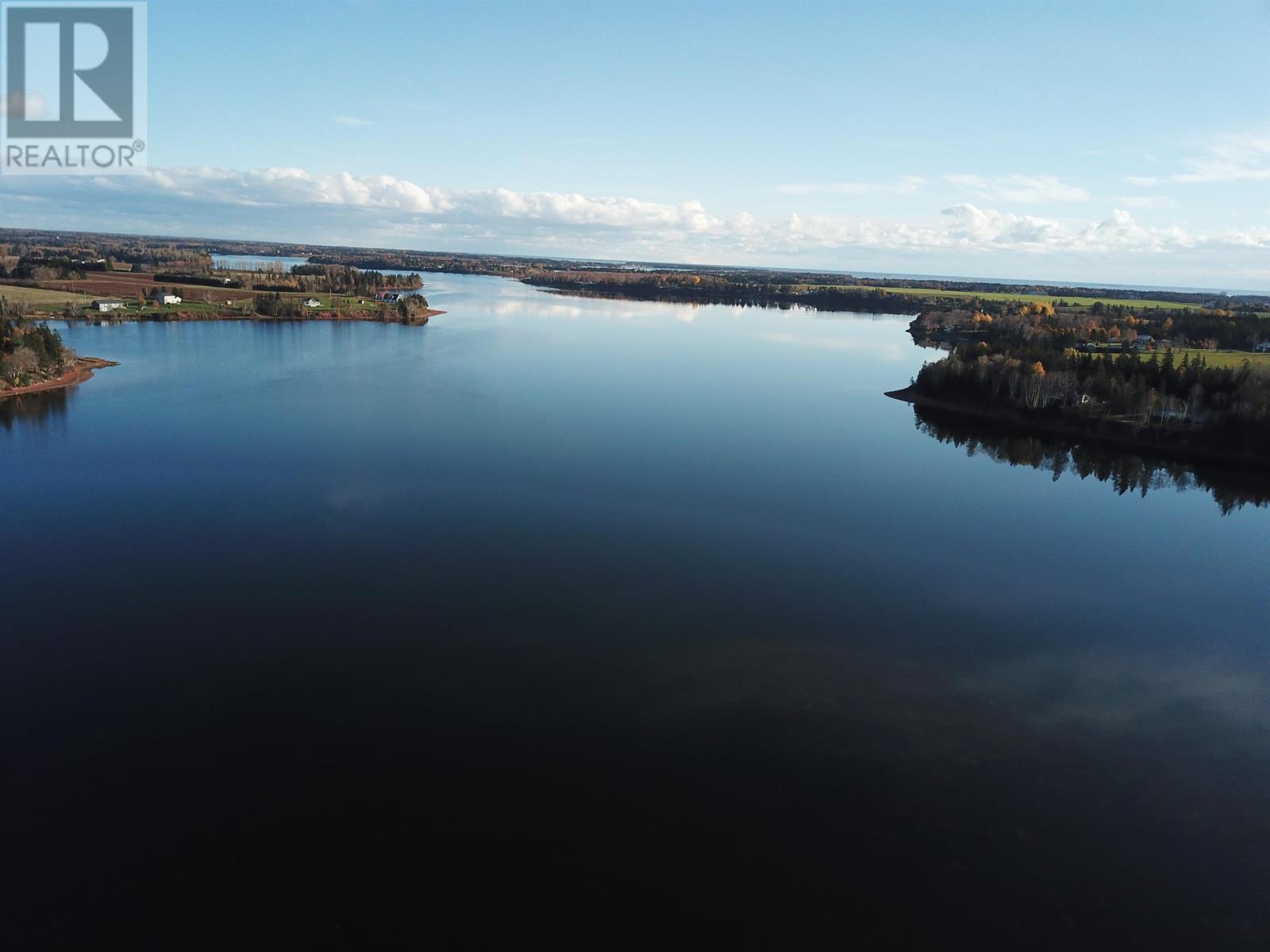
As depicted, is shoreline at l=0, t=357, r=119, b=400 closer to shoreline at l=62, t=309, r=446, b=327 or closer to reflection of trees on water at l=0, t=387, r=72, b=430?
reflection of trees on water at l=0, t=387, r=72, b=430

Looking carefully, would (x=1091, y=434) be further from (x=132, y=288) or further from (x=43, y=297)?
(x=132, y=288)

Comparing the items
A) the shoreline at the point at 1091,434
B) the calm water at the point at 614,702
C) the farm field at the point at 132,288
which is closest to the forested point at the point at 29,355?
the calm water at the point at 614,702

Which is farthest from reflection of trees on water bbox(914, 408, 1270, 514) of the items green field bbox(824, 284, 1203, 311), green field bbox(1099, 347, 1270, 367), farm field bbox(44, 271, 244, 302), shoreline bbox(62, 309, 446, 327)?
farm field bbox(44, 271, 244, 302)

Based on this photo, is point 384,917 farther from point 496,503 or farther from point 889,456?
point 889,456

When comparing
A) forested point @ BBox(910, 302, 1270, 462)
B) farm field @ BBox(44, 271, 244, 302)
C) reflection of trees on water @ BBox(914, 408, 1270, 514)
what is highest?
farm field @ BBox(44, 271, 244, 302)

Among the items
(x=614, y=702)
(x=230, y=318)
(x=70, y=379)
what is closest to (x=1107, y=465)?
(x=614, y=702)
